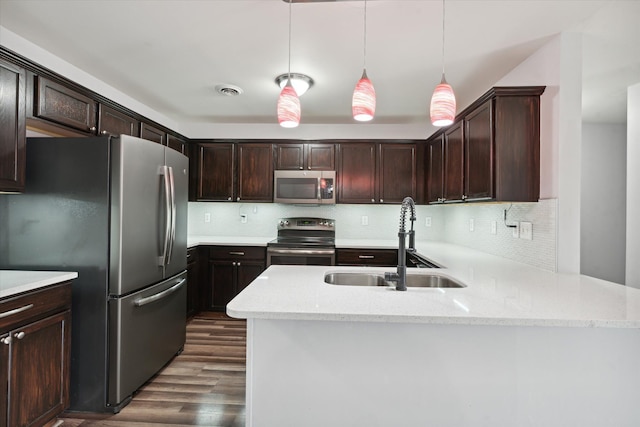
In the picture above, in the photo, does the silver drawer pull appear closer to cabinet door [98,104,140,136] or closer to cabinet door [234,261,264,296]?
cabinet door [98,104,140,136]

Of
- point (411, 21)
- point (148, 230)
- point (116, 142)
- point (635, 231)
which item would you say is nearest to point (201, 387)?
point (148, 230)

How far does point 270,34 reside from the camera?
7.14 ft

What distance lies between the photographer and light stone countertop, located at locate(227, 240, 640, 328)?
1.16m

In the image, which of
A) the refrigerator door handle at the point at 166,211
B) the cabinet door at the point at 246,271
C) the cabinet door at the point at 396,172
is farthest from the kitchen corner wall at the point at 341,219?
the refrigerator door handle at the point at 166,211

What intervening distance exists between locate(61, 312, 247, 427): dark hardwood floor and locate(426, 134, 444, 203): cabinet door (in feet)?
8.11

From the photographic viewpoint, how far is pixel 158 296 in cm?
240

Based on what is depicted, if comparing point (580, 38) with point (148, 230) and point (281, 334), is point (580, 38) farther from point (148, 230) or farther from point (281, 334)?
point (148, 230)

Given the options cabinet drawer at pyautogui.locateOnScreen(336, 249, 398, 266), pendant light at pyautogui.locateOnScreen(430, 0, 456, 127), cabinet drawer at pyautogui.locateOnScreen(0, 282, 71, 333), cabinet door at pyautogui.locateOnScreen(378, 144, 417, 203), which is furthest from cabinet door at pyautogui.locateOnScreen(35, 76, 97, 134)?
cabinet door at pyautogui.locateOnScreen(378, 144, 417, 203)

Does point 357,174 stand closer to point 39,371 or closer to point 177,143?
point 177,143

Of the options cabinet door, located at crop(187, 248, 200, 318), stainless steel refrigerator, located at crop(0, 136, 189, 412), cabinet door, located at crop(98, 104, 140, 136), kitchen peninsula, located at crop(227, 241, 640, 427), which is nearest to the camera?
kitchen peninsula, located at crop(227, 241, 640, 427)

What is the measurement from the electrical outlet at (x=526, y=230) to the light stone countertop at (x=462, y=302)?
0.49 meters

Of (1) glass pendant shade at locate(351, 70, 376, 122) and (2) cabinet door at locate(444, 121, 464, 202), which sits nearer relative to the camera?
(1) glass pendant shade at locate(351, 70, 376, 122)

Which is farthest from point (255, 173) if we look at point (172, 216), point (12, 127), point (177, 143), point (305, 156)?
point (12, 127)

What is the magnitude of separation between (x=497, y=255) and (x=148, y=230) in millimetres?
2792
